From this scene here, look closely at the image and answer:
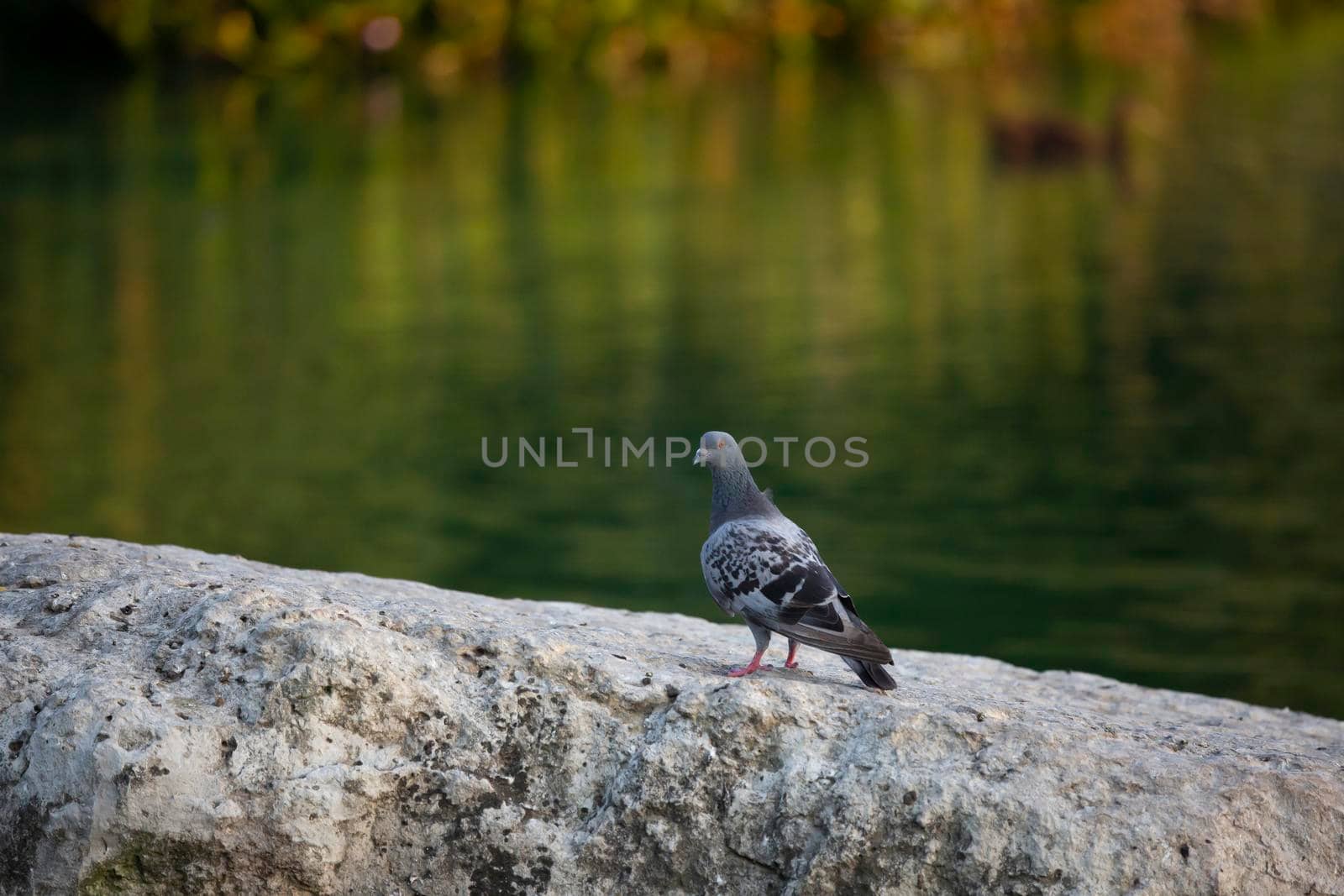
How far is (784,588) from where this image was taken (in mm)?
4488

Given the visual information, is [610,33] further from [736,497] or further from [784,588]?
[784,588]

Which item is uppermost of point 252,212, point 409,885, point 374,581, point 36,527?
point 252,212

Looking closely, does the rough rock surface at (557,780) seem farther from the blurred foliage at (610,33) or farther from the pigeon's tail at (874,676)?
the blurred foliage at (610,33)

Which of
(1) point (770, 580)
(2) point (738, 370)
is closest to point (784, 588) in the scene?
(1) point (770, 580)

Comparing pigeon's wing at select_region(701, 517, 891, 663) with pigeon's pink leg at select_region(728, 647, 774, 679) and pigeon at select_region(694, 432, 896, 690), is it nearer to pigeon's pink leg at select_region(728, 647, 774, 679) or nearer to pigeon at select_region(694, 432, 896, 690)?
pigeon at select_region(694, 432, 896, 690)

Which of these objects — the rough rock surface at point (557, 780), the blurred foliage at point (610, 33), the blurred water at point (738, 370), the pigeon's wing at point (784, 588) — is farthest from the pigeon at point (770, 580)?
the blurred foliage at point (610, 33)

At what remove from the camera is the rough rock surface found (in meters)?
4.17

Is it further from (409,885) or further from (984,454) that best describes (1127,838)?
(984,454)

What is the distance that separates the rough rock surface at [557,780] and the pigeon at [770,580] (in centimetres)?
15

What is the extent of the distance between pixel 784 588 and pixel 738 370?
1456 cm

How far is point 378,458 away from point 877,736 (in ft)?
41.9

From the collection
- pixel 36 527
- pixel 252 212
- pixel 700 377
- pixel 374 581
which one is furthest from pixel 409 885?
pixel 252 212

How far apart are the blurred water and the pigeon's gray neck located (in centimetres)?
699

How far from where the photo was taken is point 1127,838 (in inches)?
162
